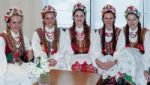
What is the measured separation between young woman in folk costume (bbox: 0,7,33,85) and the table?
356 mm

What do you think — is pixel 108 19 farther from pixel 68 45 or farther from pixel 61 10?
pixel 61 10

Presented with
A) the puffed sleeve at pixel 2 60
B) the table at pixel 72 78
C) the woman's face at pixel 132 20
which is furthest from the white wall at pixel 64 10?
the table at pixel 72 78

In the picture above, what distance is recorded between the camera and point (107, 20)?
4492mm

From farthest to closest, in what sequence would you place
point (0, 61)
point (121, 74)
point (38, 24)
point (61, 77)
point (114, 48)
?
point (38, 24) < point (114, 48) < point (121, 74) < point (0, 61) < point (61, 77)

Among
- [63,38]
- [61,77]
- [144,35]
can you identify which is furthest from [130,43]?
[61,77]

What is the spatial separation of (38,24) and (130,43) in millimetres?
1397

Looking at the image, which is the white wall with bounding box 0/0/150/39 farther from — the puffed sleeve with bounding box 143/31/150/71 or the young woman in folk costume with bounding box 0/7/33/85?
the young woman in folk costume with bounding box 0/7/33/85

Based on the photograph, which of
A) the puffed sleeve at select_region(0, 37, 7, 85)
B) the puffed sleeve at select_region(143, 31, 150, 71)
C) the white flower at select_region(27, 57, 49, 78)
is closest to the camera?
the white flower at select_region(27, 57, 49, 78)

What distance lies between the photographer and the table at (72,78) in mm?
3234

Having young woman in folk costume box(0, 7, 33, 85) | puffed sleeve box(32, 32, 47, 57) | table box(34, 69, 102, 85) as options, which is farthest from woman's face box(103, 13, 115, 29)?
table box(34, 69, 102, 85)

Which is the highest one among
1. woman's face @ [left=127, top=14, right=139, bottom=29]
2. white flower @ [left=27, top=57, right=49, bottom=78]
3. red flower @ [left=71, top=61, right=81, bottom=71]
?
woman's face @ [left=127, top=14, right=139, bottom=29]

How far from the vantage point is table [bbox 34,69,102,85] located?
3.23m

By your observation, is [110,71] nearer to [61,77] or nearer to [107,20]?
[107,20]

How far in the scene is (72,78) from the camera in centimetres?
339
